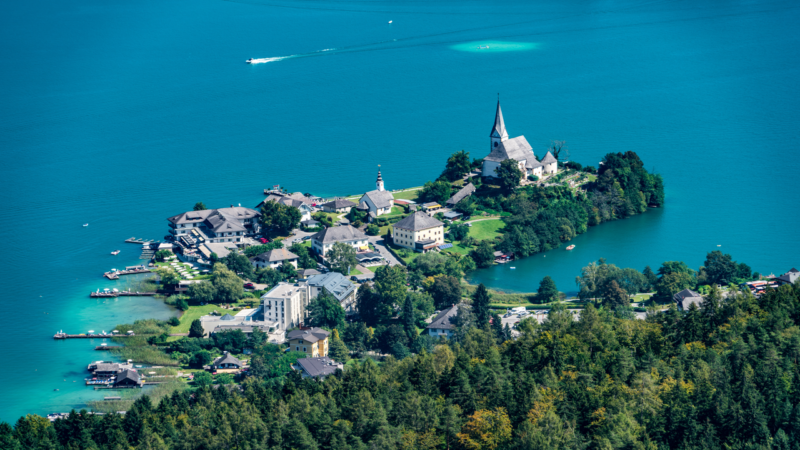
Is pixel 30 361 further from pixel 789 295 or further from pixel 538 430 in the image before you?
pixel 789 295

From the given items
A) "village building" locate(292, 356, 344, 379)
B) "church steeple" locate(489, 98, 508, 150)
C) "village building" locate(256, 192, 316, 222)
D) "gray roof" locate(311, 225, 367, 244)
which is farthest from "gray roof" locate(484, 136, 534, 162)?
"village building" locate(292, 356, 344, 379)

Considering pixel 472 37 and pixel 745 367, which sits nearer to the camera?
pixel 745 367

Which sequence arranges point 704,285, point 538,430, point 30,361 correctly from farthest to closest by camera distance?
→ point 704,285
point 30,361
point 538,430

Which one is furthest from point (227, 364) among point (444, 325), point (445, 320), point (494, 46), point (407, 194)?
point (494, 46)

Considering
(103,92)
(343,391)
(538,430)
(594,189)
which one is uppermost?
(103,92)

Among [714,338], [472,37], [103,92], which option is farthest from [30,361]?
[472,37]

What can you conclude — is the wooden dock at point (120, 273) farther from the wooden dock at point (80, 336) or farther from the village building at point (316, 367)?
the village building at point (316, 367)
